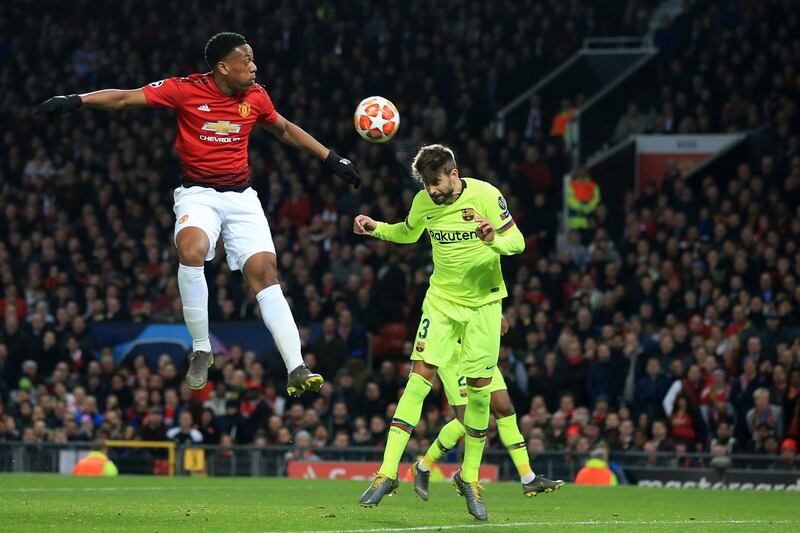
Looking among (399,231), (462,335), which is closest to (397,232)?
(399,231)

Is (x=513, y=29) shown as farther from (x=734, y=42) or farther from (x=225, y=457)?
(x=225, y=457)

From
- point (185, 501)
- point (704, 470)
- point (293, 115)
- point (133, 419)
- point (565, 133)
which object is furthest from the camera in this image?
point (293, 115)

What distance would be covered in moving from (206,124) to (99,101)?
0.80m

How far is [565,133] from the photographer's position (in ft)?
86.4

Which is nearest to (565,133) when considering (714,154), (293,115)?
(714,154)

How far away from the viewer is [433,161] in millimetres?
10609

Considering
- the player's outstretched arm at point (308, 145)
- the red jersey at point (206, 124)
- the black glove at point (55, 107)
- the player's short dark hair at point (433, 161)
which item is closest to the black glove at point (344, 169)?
the player's outstretched arm at point (308, 145)

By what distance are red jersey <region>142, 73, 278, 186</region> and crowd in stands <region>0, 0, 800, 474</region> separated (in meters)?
8.67

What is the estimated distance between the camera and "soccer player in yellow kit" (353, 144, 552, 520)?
10609 millimetres

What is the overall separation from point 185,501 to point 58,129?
1867 cm

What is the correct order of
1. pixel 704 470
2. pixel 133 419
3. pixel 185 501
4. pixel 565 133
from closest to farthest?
pixel 185 501 → pixel 704 470 → pixel 133 419 → pixel 565 133

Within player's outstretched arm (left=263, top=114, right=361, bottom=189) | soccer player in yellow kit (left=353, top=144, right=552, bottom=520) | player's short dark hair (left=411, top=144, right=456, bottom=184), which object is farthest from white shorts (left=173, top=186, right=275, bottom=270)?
player's short dark hair (left=411, top=144, right=456, bottom=184)

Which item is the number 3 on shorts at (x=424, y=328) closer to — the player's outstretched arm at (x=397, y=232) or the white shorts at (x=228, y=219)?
the player's outstretched arm at (x=397, y=232)

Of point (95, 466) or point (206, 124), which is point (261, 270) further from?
point (95, 466)
